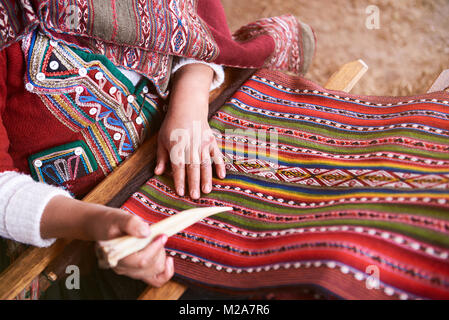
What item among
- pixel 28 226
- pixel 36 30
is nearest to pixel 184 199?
pixel 28 226

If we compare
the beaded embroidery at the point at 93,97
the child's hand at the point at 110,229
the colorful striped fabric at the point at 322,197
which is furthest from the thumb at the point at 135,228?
the beaded embroidery at the point at 93,97

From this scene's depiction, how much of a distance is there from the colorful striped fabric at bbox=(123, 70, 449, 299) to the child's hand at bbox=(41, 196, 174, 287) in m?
0.05

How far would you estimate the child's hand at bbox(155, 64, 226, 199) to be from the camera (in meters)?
0.65

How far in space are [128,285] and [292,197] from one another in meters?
0.32

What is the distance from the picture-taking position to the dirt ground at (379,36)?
5.08ft

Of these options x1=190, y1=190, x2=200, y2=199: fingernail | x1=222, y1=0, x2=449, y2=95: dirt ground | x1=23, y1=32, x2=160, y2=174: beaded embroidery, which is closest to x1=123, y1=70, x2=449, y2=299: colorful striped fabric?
x1=190, y1=190, x2=200, y2=199: fingernail

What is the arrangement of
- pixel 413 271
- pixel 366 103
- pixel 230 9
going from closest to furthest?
pixel 413 271
pixel 366 103
pixel 230 9

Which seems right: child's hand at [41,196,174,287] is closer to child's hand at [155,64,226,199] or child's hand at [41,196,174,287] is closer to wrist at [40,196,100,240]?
wrist at [40,196,100,240]

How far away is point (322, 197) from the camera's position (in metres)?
0.59

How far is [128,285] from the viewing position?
61 cm

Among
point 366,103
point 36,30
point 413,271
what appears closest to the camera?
point 413,271

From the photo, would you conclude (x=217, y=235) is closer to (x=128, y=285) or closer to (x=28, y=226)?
(x=128, y=285)

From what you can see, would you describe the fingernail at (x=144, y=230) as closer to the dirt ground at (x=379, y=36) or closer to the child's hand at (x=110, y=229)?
the child's hand at (x=110, y=229)

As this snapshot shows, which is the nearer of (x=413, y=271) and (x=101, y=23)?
(x=413, y=271)
